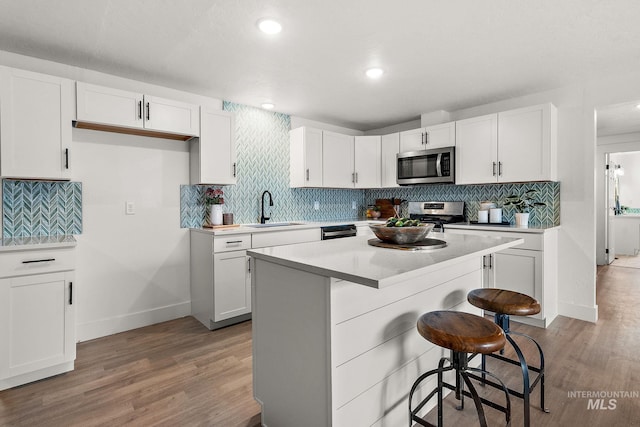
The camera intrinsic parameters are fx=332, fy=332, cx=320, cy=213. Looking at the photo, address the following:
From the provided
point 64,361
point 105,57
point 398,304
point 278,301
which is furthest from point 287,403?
point 105,57

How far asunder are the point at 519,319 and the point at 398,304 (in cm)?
233

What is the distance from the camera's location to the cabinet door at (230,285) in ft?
10.1

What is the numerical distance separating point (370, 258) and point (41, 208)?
9.02 ft

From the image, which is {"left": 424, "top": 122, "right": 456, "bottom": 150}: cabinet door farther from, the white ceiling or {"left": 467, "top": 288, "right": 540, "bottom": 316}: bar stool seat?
{"left": 467, "top": 288, "right": 540, "bottom": 316}: bar stool seat

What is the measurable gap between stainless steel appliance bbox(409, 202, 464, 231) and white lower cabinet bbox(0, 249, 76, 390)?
140 inches

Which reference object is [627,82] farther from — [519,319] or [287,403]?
[287,403]

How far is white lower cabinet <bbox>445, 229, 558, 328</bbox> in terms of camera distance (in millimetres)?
3111

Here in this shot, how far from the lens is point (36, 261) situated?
7.20 feet

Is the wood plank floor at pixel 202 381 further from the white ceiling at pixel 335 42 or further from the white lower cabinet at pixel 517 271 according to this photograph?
the white ceiling at pixel 335 42

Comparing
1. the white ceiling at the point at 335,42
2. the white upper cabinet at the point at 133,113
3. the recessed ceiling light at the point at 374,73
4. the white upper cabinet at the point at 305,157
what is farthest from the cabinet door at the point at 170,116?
the recessed ceiling light at the point at 374,73

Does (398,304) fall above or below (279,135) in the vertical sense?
below

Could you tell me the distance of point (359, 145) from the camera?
15.5 feet

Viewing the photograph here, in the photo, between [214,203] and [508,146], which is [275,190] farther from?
[508,146]

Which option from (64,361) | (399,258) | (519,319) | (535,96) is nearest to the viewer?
(399,258)
